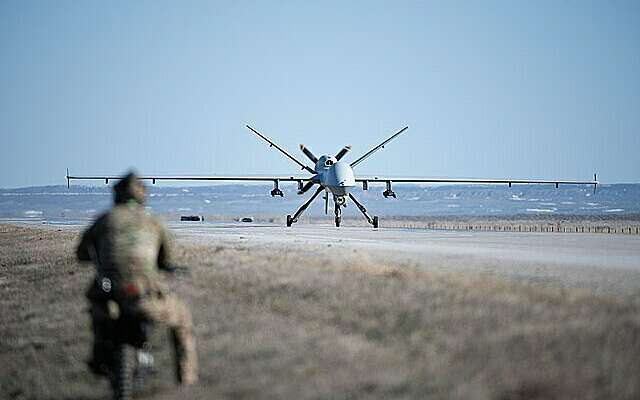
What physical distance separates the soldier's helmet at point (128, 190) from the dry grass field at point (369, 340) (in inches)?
104

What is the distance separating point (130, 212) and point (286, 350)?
3278 millimetres

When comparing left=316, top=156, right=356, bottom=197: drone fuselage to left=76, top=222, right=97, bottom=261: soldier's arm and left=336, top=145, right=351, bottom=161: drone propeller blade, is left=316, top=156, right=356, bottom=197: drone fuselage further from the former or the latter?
left=76, top=222, right=97, bottom=261: soldier's arm

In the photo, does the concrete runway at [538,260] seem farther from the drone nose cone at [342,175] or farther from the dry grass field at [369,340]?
the drone nose cone at [342,175]

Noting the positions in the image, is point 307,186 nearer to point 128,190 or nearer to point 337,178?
point 337,178

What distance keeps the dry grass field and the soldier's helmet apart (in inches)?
104

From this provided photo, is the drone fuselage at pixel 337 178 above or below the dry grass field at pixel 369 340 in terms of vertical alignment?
above

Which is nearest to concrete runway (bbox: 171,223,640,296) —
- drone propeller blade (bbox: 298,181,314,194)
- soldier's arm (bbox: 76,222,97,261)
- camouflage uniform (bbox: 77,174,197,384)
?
camouflage uniform (bbox: 77,174,197,384)

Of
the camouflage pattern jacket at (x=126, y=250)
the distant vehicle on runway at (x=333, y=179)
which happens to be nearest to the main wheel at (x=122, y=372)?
the camouflage pattern jacket at (x=126, y=250)

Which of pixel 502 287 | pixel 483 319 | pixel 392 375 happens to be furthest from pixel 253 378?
pixel 502 287

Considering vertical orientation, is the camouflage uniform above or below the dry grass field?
above

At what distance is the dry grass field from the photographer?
9.62m

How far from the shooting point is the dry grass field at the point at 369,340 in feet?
31.6

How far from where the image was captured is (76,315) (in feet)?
56.3

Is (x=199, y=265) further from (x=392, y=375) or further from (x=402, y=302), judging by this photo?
(x=392, y=375)
